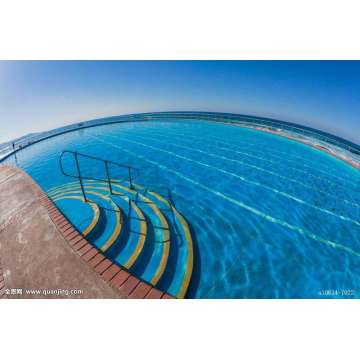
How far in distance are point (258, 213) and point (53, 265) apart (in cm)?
525

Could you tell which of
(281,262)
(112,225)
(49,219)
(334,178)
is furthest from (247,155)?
(49,219)

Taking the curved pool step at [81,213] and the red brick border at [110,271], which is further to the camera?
the curved pool step at [81,213]

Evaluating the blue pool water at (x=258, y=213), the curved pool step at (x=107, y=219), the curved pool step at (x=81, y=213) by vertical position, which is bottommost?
the blue pool water at (x=258, y=213)

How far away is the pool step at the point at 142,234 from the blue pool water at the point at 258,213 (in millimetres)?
323

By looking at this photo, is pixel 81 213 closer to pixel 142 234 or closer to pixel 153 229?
pixel 142 234

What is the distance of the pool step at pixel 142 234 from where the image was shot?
327cm

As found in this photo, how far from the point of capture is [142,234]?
402 centimetres

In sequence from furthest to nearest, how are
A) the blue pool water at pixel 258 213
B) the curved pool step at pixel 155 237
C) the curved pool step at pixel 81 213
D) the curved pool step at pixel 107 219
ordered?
the curved pool step at pixel 81 213 < the curved pool step at pixel 107 219 < the blue pool water at pixel 258 213 < the curved pool step at pixel 155 237

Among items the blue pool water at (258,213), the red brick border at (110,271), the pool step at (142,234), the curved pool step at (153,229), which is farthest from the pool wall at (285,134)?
the red brick border at (110,271)

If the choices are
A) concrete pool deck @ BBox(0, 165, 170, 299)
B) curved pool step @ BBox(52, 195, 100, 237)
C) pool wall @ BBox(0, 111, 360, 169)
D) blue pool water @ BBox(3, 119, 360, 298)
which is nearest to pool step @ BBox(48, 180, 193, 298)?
curved pool step @ BBox(52, 195, 100, 237)

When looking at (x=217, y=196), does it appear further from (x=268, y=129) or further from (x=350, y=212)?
(x=268, y=129)

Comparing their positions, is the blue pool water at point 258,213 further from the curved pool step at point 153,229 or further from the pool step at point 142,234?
the curved pool step at point 153,229

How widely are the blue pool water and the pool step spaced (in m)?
0.32

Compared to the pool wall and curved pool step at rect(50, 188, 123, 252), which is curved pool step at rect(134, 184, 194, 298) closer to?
curved pool step at rect(50, 188, 123, 252)
